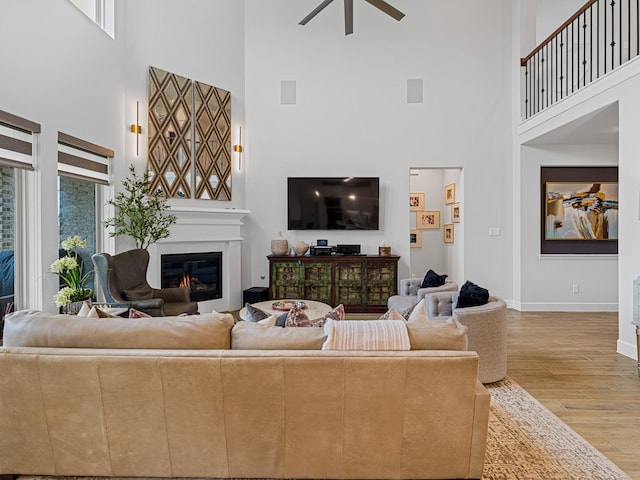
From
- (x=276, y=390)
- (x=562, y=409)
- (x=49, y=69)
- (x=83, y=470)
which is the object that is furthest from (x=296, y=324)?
(x=49, y=69)

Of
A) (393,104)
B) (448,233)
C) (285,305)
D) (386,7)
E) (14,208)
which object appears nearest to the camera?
(14,208)

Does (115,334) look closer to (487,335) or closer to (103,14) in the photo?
(487,335)

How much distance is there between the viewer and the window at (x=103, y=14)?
4.66 meters

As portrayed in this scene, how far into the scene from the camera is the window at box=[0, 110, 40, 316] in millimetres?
3416

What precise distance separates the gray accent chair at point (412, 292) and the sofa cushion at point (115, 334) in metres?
2.82

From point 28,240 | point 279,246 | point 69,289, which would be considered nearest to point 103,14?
point 28,240

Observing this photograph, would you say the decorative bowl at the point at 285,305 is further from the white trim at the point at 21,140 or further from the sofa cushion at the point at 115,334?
the white trim at the point at 21,140

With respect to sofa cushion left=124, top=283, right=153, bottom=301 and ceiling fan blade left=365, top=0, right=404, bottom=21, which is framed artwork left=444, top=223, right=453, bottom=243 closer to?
ceiling fan blade left=365, top=0, right=404, bottom=21

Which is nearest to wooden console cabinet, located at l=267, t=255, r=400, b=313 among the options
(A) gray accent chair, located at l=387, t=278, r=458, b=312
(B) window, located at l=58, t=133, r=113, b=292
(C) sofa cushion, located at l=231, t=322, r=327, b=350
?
(A) gray accent chair, located at l=387, t=278, r=458, b=312

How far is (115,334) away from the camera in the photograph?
2.00 metres

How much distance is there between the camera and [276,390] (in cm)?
191

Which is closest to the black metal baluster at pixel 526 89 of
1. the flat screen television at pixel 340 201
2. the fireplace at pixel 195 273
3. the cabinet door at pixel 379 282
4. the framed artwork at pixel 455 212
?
the framed artwork at pixel 455 212

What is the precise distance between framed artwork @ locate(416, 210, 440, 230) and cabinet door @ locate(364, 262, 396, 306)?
1849 mm

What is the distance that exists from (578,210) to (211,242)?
18.6 ft
